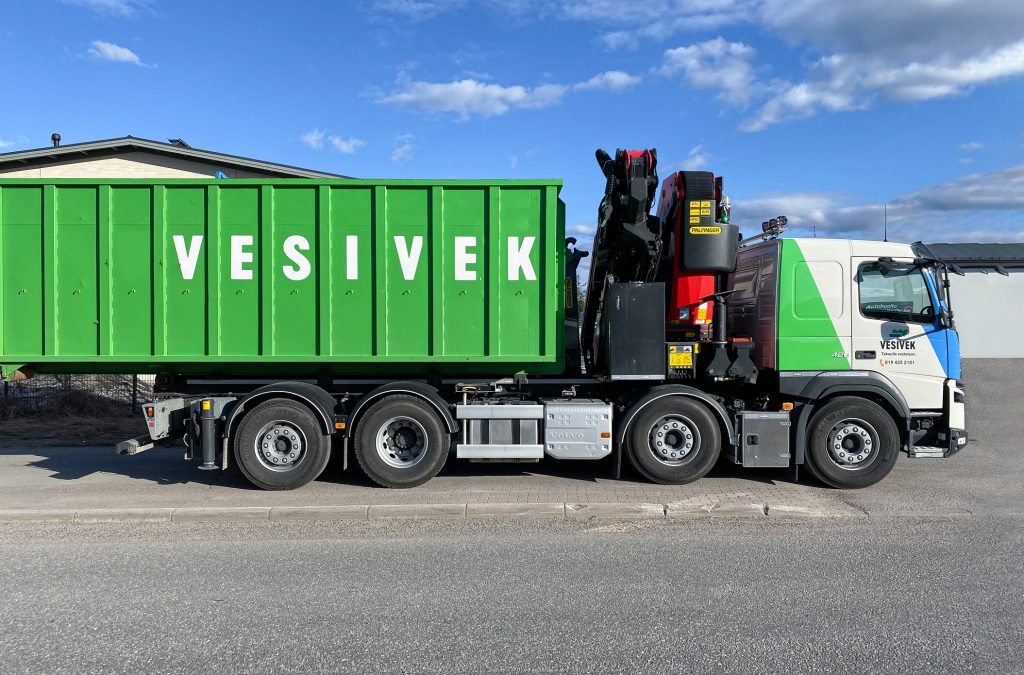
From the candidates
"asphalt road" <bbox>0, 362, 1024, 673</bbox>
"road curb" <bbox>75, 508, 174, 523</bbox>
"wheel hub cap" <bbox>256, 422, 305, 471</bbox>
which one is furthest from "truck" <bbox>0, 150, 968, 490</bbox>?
"road curb" <bbox>75, 508, 174, 523</bbox>

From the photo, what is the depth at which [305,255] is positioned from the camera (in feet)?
23.8

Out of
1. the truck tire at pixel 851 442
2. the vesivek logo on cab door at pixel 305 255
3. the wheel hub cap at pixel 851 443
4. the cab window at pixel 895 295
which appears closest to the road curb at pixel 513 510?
the vesivek logo on cab door at pixel 305 255

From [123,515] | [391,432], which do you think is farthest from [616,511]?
[123,515]

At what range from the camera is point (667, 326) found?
7629 millimetres

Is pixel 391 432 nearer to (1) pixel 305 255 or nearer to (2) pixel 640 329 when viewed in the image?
(1) pixel 305 255

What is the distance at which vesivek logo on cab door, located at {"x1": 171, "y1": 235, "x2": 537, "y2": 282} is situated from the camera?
7.24 m

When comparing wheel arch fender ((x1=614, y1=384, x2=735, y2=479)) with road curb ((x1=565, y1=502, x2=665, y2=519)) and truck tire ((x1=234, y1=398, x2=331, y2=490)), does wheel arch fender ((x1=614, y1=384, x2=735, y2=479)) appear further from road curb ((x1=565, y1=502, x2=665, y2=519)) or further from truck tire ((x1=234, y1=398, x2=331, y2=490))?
truck tire ((x1=234, y1=398, x2=331, y2=490))

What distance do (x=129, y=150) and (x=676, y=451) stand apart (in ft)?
48.2

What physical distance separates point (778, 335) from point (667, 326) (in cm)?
120

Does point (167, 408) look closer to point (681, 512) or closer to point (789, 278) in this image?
point (681, 512)

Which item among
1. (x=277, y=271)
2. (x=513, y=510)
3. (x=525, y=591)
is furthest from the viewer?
(x=277, y=271)

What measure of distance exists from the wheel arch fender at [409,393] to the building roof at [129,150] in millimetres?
9840

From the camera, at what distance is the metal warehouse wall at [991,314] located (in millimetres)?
18516

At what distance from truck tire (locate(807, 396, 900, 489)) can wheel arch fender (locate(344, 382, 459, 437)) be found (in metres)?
3.97
